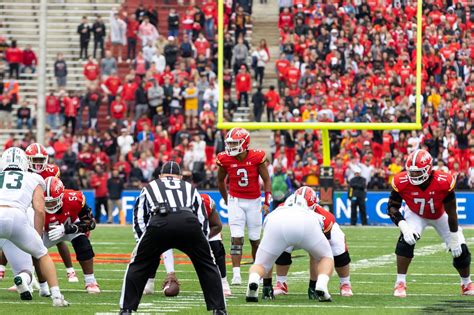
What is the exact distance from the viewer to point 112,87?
94.0 ft

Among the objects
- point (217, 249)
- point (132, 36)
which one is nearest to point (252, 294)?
point (217, 249)

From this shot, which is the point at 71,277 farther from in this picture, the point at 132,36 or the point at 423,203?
the point at 132,36

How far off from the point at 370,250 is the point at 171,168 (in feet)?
28.4

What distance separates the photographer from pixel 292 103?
20.9 metres

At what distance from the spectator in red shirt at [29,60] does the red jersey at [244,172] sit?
57.0ft

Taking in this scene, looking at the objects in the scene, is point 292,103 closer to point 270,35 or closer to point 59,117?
point 270,35

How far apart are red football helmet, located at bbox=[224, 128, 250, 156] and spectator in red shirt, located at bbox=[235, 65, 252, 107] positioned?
7.10 metres

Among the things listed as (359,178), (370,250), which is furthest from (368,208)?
(370,250)

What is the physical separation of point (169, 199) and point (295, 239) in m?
1.64

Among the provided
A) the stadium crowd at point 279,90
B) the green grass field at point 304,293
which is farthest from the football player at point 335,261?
the stadium crowd at point 279,90

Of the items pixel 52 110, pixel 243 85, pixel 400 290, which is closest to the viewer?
pixel 400 290

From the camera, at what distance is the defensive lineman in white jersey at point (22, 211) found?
1016cm

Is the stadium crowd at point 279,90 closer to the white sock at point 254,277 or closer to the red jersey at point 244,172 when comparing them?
the red jersey at point 244,172

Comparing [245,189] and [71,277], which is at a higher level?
[245,189]
